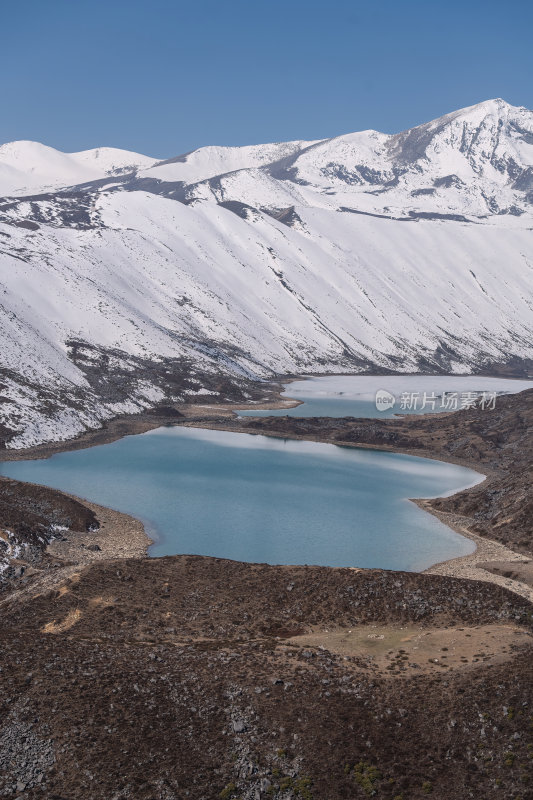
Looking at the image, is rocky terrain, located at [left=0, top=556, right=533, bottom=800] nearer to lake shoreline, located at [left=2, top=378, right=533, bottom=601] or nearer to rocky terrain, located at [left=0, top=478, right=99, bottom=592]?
rocky terrain, located at [left=0, top=478, right=99, bottom=592]

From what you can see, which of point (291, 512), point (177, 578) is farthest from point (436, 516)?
point (177, 578)

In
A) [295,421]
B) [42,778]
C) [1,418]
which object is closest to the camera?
[42,778]

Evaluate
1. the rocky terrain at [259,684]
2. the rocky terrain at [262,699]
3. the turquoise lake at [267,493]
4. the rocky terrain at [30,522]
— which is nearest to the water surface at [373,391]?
the turquoise lake at [267,493]

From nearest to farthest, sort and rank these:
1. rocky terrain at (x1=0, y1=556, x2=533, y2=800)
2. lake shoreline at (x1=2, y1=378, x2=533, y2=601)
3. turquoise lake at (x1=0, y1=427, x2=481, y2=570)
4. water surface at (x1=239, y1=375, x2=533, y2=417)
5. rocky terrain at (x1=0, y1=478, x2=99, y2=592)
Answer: rocky terrain at (x1=0, y1=556, x2=533, y2=800) → rocky terrain at (x1=0, y1=478, x2=99, y2=592) → lake shoreline at (x1=2, y1=378, x2=533, y2=601) → turquoise lake at (x1=0, y1=427, x2=481, y2=570) → water surface at (x1=239, y1=375, x2=533, y2=417)

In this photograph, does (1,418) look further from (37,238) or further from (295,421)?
(37,238)

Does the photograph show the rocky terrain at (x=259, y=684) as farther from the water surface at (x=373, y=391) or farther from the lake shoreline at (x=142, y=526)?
the water surface at (x=373, y=391)

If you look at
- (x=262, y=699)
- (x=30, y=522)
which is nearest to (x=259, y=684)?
(x=262, y=699)

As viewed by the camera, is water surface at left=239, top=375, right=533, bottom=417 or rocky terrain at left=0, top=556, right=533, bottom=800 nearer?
rocky terrain at left=0, top=556, right=533, bottom=800

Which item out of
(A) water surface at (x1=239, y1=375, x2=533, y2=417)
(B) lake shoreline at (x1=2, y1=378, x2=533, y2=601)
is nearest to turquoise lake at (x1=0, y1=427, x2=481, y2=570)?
(B) lake shoreline at (x1=2, y1=378, x2=533, y2=601)
